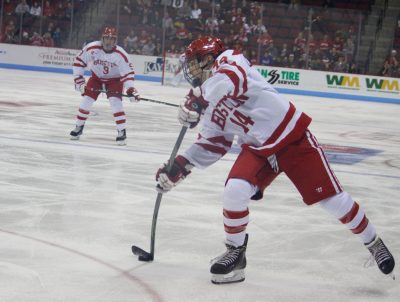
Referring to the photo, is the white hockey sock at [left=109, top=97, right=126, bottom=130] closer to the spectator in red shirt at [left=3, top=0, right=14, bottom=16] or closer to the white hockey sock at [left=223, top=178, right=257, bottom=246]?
the white hockey sock at [left=223, top=178, right=257, bottom=246]

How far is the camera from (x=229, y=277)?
3.54 m

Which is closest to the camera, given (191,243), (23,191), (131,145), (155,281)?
(155,281)

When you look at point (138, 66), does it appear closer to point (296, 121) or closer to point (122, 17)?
point (122, 17)

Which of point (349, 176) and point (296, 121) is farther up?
point (296, 121)

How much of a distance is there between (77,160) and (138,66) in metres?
13.5

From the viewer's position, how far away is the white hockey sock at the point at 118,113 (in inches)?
336

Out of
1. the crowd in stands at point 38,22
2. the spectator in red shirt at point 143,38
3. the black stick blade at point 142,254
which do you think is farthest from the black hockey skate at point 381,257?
the crowd in stands at point 38,22

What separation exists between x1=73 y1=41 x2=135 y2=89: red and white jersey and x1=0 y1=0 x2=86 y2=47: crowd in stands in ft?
40.3

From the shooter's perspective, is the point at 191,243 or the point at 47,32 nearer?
the point at 191,243

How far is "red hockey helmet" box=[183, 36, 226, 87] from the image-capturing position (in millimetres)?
3523

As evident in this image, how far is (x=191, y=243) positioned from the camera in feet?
13.9

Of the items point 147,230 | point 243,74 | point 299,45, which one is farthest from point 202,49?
point 299,45

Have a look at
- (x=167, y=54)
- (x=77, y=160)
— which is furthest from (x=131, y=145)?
(x=167, y=54)

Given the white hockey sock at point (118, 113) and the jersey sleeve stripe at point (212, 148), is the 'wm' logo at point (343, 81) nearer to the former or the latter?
the white hockey sock at point (118, 113)
